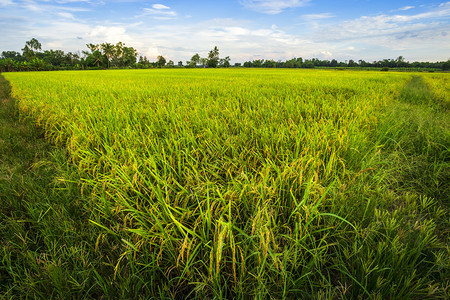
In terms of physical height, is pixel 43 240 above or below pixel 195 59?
below

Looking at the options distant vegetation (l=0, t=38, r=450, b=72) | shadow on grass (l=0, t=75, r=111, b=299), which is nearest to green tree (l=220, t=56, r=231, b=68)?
distant vegetation (l=0, t=38, r=450, b=72)

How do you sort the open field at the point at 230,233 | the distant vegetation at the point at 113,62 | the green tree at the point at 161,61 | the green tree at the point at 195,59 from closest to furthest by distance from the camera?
1. the open field at the point at 230,233
2. the distant vegetation at the point at 113,62
3. the green tree at the point at 161,61
4. the green tree at the point at 195,59

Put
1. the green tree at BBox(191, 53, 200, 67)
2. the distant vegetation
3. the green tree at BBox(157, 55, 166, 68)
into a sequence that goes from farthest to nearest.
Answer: the green tree at BBox(191, 53, 200, 67) → the green tree at BBox(157, 55, 166, 68) → the distant vegetation

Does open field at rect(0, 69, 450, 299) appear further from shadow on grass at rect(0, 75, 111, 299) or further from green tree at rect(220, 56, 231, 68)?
green tree at rect(220, 56, 231, 68)

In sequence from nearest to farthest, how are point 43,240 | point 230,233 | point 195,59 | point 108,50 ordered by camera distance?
point 230,233, point 43,240, point 108,50, point 195,59

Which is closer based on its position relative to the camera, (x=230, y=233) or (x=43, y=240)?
(x=230, y=233)

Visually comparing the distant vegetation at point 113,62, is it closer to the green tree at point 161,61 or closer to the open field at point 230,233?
the green tree at point 161,61

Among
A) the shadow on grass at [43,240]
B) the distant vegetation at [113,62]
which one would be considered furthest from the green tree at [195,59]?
the shadow on grass at [43,240]

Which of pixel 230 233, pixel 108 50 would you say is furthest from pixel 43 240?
pixel 108 50

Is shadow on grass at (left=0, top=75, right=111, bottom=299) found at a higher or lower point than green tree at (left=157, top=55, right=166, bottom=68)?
lower

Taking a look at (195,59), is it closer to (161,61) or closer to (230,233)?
(161,61)

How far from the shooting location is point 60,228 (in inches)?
47.8

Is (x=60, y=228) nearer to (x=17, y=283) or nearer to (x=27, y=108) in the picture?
(x=17, y=283)

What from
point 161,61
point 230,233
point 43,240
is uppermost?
point 161,61
